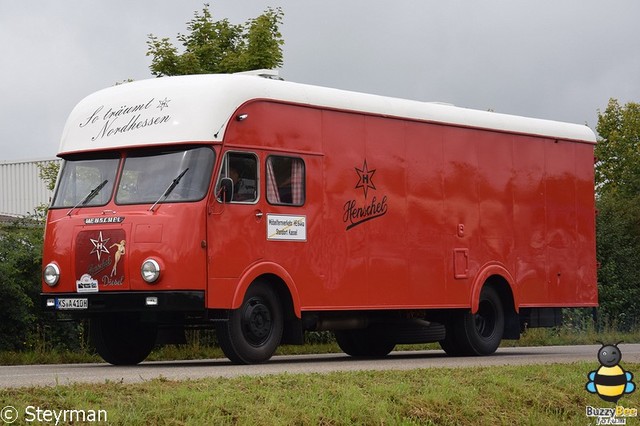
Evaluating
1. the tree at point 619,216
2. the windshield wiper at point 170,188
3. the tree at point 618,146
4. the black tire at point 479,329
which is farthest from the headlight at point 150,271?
the tree at point 618,146

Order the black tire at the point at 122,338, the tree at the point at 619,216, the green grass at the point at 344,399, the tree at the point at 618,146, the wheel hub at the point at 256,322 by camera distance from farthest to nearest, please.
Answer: the tree at the point at 618,146 → the tree at the point at 619,216 → the black tire at the point at 122,338 → the wheel hub at the point at 256,322 → the green grass at the point at 344,399

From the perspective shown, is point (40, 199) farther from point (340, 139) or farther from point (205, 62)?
point (340, 139)

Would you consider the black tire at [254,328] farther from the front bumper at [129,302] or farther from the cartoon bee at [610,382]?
the cartoon bee at [610,382]

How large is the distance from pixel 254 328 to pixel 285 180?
202 centimetres

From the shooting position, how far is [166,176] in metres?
16.6

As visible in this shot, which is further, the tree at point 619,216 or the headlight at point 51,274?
the tree at point 619,216

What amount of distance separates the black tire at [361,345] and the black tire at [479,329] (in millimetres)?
969

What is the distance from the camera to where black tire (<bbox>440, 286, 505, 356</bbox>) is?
67.8ft

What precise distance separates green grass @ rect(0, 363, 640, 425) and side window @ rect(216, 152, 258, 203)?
3.96m

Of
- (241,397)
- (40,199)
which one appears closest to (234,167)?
(241,397)

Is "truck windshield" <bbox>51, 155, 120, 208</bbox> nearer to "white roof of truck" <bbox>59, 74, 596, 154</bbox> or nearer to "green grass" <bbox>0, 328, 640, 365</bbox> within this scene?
"white roof of truck" <bbox>59, 74, 596, 154</bbox>

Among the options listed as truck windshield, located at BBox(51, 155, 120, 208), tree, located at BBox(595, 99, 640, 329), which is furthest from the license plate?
tree, located at BBox(595, 99, 640, 329)

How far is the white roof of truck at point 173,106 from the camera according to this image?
16672mm

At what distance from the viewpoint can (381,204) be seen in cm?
1931
